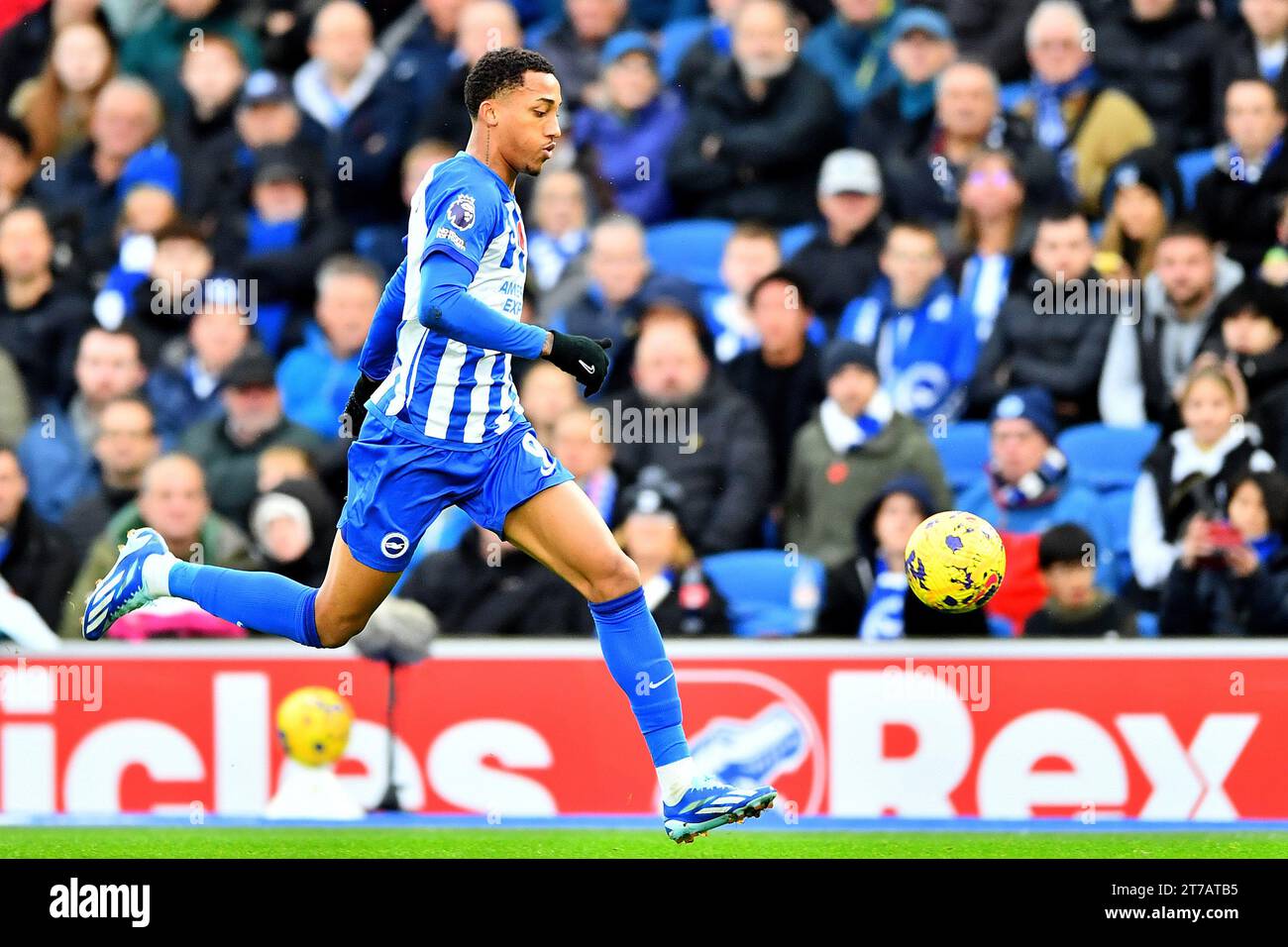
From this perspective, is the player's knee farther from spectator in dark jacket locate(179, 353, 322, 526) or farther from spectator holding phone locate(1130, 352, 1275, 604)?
spectator in dark jacket locate(179, 353, 322, 526)

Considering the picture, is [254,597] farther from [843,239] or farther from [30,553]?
[843,239]

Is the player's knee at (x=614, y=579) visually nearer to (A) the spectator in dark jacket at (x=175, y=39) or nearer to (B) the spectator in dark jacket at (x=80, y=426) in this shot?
(B) the spectator in dark jacket at (x=80, y=426)

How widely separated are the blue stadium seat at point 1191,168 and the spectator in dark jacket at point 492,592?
Result: 3454mm

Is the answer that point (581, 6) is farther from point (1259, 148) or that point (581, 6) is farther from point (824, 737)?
point (824, 737)

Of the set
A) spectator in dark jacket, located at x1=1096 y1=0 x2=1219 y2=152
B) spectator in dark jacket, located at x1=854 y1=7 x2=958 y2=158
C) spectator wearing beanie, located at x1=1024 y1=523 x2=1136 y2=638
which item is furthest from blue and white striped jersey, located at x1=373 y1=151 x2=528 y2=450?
spectator in dark jacket, located at x1=1096 y1=0 x2=1219 y2=152

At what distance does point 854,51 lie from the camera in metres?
10.6

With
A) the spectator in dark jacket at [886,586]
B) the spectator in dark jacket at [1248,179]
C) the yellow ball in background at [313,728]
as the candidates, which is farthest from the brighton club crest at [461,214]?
the spectator in dark jacket at [1248,179]

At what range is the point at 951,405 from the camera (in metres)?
9.52

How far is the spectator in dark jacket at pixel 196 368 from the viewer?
10125 millimetres

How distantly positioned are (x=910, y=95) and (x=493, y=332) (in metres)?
5.15

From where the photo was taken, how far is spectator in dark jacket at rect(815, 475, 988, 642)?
28.9 ft
